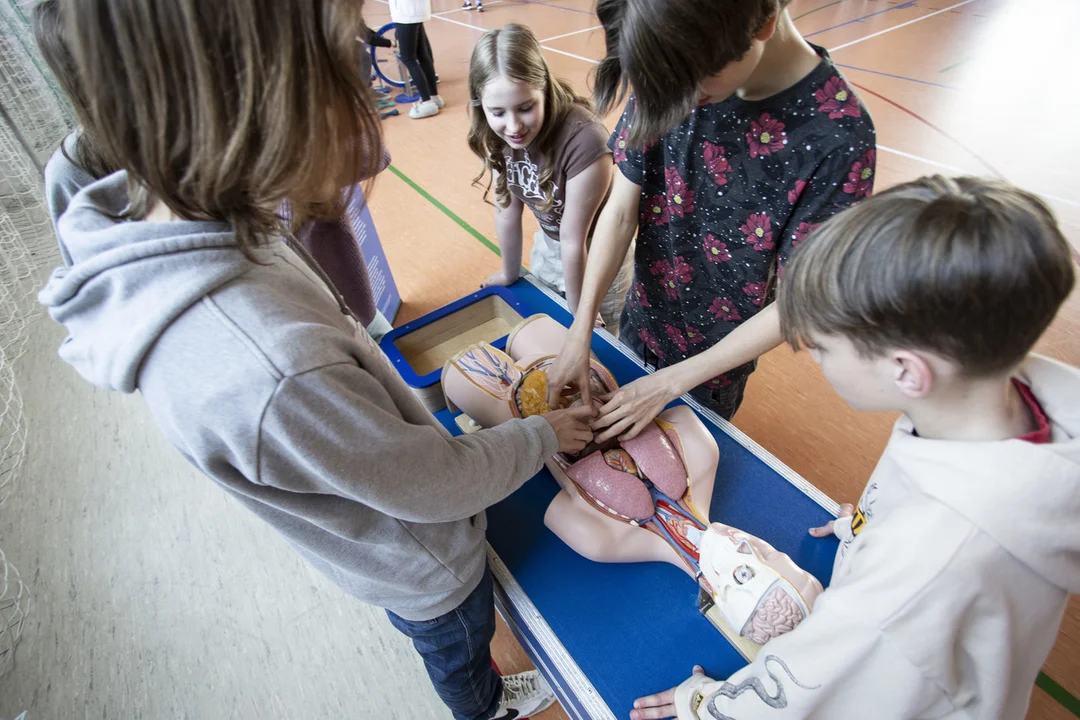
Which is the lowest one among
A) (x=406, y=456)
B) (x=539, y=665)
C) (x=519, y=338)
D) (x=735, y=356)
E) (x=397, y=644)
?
(x=397, y=644)

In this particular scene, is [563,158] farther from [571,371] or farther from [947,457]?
[947,457]

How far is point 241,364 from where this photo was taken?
0.45 m

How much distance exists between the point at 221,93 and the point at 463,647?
2.80 feet

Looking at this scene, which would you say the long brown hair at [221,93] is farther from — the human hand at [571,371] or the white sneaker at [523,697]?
the white sneaker at [523,697]

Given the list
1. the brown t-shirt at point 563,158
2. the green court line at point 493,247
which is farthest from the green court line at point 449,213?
the brown t-shirt at point 563,158

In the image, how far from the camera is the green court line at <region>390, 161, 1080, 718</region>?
1.17 meters

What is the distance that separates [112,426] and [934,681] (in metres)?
2.49

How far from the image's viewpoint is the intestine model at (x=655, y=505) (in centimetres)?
78

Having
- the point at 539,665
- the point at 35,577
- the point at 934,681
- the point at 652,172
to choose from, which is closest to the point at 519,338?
the point at 652,172

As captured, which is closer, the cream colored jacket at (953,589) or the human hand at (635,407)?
the cream colored jacket at (953,589)

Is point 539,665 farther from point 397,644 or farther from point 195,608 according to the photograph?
point 195,608

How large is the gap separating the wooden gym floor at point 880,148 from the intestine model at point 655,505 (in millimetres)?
203

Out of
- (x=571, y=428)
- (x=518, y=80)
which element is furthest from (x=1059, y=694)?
(x=518, y=80)

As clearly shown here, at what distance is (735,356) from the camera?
0.95m
